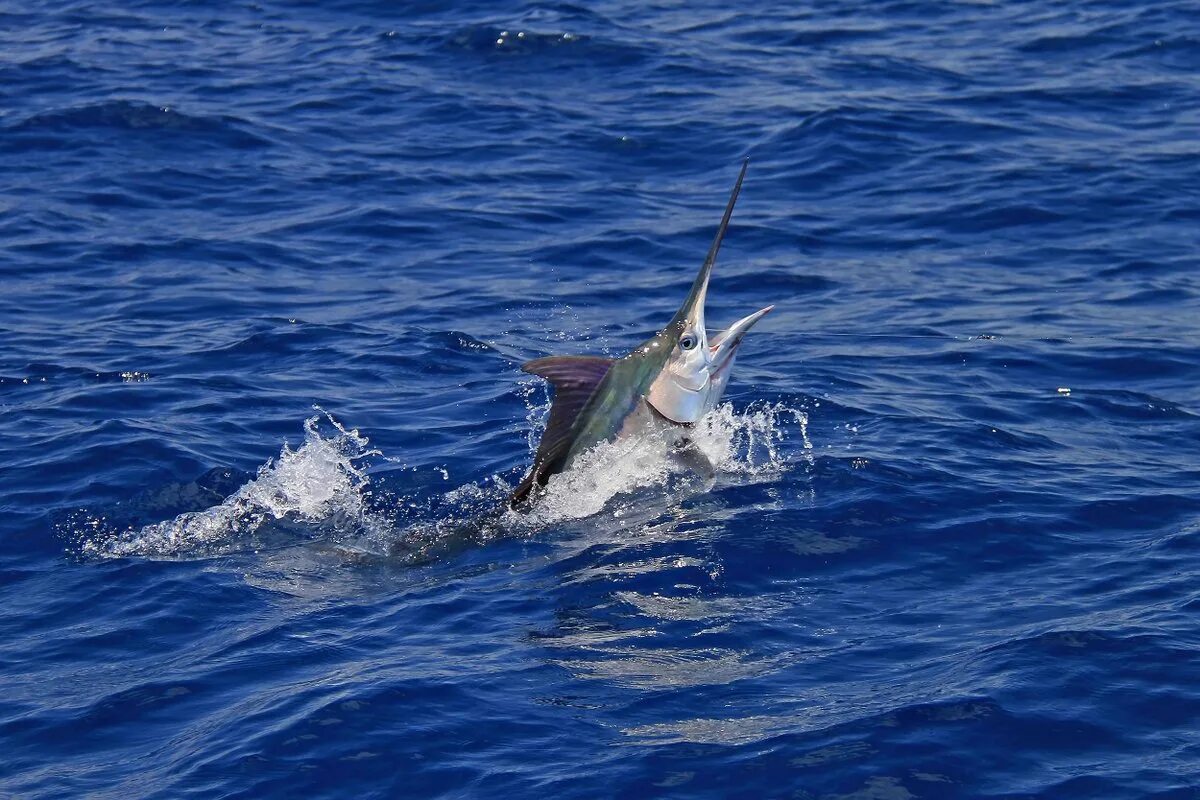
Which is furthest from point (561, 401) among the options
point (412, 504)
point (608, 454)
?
point (412, 504)

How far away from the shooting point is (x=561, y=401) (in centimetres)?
908

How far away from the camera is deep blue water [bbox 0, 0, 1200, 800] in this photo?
22.2 feet

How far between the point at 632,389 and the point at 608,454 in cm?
39

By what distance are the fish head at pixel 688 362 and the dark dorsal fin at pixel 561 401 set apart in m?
0.31

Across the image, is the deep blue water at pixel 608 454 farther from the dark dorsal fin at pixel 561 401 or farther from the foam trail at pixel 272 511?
the dark dorsal fin at pixel 561 401

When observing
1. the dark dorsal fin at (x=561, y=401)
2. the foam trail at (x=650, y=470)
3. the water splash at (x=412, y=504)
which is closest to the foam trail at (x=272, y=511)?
the water splash at (x=412, y=504)

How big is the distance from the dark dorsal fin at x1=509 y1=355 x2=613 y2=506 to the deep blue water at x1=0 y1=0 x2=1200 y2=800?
0.59ft

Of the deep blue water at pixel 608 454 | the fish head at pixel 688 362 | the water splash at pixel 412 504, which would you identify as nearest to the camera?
the deep blue water at pixel 608 454

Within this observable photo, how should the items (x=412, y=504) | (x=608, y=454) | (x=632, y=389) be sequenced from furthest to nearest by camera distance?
(x=412, y=504)
(x=632, y=389)
(x=608, y=454)

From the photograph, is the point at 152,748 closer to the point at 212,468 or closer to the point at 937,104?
the point at 212,468

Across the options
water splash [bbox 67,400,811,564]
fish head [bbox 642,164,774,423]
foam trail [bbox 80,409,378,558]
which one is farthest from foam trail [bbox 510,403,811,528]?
foam trail [bbox 80,409,378,558]

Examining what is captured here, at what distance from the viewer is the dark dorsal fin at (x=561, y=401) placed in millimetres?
8984

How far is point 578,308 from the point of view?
42.4ft

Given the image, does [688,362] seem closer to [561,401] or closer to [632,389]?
[632,389]
